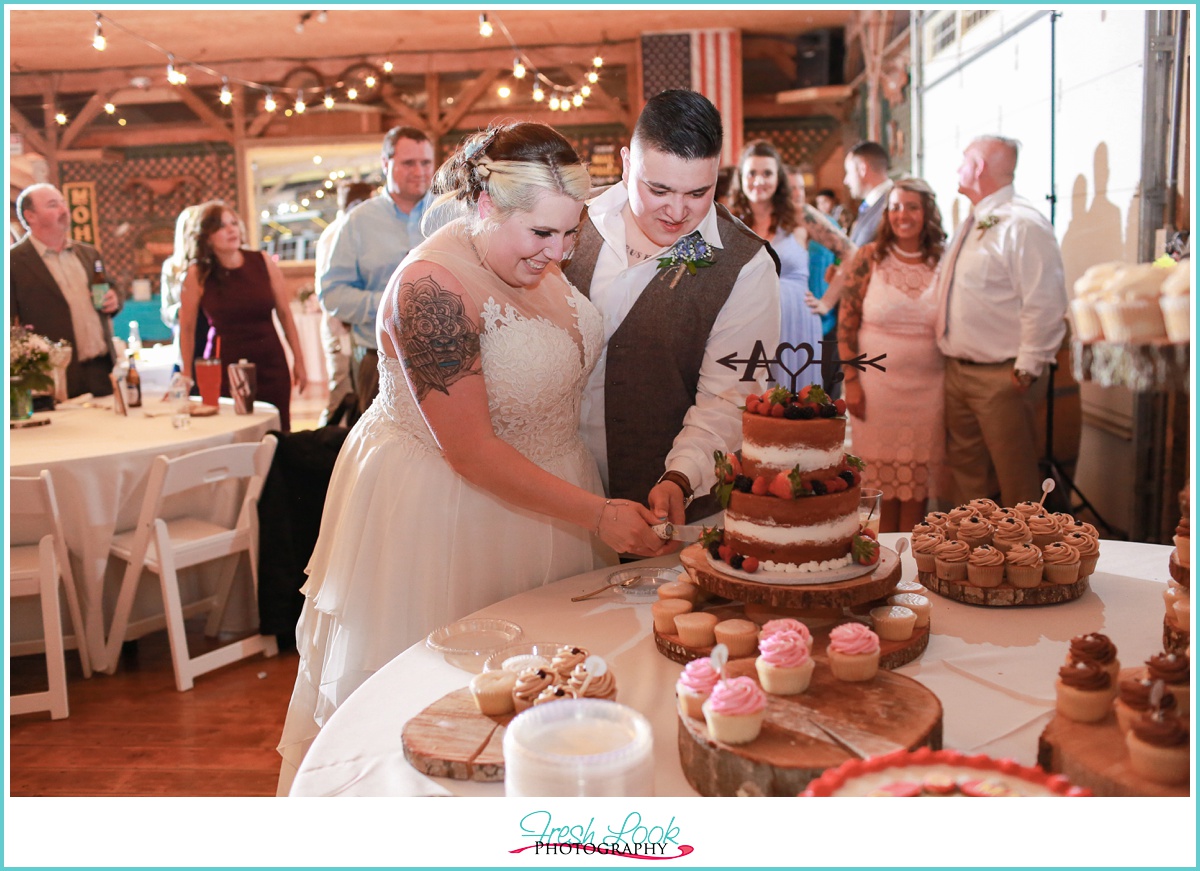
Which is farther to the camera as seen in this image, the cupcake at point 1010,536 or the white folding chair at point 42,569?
the white folding chair at point 42,569

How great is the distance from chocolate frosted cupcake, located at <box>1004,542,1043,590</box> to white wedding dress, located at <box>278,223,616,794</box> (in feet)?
2.77

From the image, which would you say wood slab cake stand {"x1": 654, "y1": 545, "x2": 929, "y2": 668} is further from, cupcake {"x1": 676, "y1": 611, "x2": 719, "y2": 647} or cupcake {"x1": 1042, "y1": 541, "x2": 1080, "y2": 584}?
cupcake {"x1": 1042, "y1": 541, "x2": 1080, "y2": 584}

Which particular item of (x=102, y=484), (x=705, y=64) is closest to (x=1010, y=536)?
(x=102, y=484)

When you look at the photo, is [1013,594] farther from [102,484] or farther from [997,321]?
[102,484]

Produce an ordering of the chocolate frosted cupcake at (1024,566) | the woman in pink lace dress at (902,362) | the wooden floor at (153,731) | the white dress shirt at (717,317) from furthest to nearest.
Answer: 1. the woman in pink lace dress at (902,362)
2. the wooden floor at (153,731)
3. the white dress shirt at (717,317)
4. the chocolate frosted cupcake at (1024,566)

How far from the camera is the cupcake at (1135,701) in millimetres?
1143

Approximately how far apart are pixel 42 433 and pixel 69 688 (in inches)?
40.0

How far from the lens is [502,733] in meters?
1.27

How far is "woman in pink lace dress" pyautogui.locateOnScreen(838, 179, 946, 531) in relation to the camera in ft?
14.2

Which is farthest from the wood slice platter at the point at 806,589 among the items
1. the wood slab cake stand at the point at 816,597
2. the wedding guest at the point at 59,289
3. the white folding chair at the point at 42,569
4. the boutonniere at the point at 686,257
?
the wedding guest at the point at 59,289

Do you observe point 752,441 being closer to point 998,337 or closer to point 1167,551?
point 1167,551

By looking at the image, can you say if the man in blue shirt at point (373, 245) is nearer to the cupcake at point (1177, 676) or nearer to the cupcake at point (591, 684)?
the cupcake at point (591, 684)

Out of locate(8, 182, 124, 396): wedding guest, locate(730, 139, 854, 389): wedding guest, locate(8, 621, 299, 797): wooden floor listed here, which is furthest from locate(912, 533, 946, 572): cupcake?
locate(8, 182, 124, 396): wedding guest

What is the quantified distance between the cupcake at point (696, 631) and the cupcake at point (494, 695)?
1.00ft
